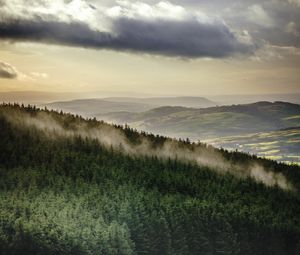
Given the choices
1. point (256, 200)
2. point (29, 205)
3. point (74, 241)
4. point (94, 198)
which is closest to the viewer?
point (74, 241)

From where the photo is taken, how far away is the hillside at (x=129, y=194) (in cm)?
1981

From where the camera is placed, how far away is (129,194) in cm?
2900

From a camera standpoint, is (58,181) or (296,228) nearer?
(58,181)

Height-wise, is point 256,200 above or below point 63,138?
below

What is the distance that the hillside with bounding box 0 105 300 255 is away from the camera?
19.8 m

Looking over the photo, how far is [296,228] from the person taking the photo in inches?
1419

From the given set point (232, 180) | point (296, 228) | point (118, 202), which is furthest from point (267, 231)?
point (118, 202)

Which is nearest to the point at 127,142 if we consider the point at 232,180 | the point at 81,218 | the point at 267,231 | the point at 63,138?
the point at 63,138

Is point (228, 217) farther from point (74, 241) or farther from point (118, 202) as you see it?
point (74, 241)

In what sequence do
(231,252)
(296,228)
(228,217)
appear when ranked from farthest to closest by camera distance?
(296,228), (228,217), (231,252)

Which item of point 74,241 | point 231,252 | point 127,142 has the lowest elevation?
point 231,252

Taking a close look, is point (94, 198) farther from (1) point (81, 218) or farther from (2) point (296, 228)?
(2) point (296, 228)

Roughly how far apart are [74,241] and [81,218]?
2.36 meters

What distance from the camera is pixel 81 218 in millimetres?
21016
